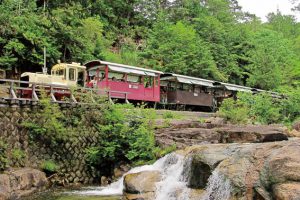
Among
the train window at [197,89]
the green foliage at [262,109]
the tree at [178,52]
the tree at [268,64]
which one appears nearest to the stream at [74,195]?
the green foliage at [262,109]

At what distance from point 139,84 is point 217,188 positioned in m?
15.7

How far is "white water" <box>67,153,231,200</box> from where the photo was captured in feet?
30.9

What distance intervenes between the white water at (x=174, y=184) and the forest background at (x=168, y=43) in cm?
1358

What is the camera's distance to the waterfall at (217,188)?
896cm

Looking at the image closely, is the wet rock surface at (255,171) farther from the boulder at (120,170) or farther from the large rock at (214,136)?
the large rock at (214,136)

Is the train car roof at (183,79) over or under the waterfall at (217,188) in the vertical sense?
over

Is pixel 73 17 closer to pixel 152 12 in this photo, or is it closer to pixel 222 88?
pixel 222 88

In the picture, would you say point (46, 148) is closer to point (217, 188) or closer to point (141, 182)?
point (141, 182)

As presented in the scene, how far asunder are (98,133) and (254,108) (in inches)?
563

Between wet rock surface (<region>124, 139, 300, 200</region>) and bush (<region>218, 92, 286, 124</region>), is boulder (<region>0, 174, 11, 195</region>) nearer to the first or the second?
wet rock surface (<region>124, 139, 300, 200</region>)

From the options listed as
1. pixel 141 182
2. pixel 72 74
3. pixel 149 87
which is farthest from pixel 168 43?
pixel 141 182

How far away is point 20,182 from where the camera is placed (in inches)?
504

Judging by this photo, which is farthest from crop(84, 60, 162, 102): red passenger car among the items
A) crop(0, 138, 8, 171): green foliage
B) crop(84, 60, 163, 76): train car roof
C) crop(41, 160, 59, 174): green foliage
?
crop(0, 138, 8, 171): green foliage

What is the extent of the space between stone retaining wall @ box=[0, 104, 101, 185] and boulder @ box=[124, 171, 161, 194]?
4.04m
